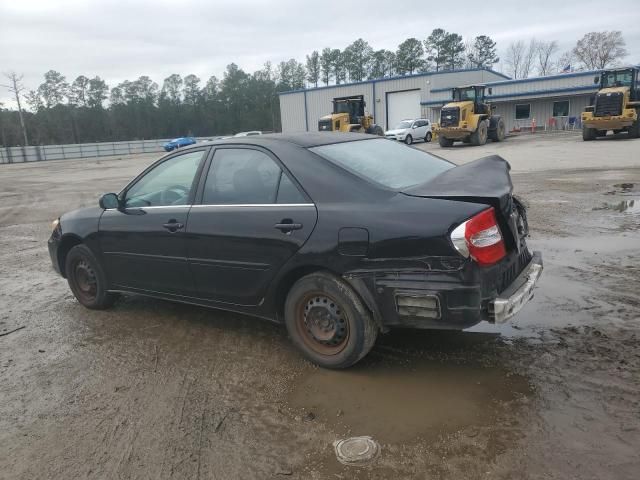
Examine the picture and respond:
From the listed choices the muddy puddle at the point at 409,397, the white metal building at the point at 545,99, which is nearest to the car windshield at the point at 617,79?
the white metal building at the point at 545,99

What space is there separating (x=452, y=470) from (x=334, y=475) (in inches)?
22.8

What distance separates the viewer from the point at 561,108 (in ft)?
130

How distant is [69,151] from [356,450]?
197 ft

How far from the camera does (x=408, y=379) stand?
11.1ft

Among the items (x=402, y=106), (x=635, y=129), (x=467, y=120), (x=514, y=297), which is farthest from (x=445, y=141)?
(x=514, y=297)

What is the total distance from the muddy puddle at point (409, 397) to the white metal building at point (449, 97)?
38.9 metres

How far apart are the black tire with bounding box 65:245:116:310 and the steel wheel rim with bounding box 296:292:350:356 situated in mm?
2265

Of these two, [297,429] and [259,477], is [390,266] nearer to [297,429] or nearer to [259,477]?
[297,429]

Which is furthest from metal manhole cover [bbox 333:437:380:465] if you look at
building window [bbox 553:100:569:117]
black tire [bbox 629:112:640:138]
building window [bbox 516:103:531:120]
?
building window [bbox 516:103:531:120]

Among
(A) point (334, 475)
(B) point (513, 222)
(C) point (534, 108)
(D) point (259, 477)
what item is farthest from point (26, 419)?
(C) point (534, 108)

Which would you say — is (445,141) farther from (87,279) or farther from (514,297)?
(514,297)

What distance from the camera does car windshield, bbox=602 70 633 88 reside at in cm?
2428

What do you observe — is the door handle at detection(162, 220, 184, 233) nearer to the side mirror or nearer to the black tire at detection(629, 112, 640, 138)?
the side mirror

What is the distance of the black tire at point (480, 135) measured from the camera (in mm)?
26062
